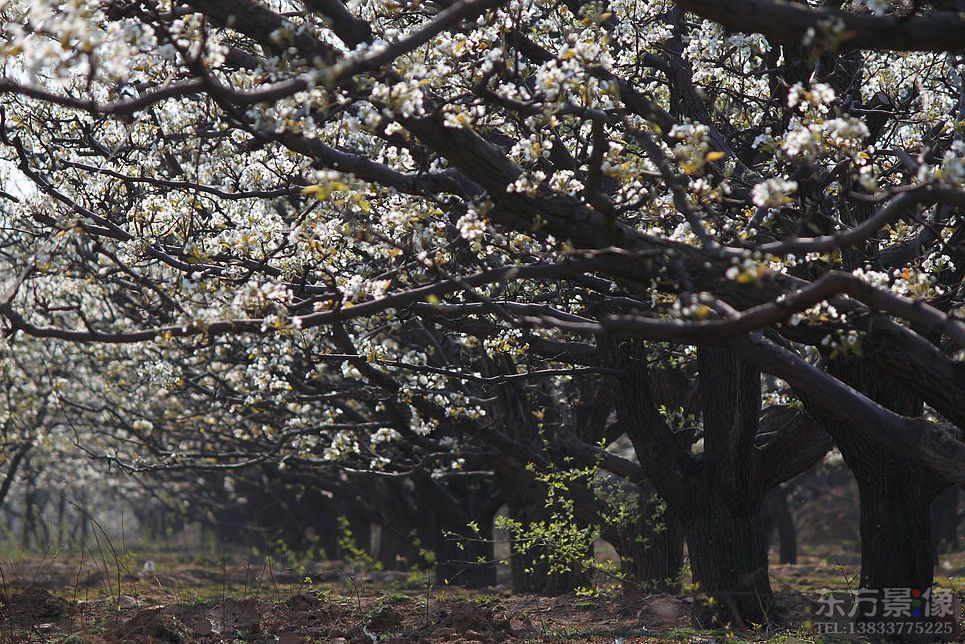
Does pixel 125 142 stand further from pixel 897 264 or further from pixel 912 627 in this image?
pixel 912 627

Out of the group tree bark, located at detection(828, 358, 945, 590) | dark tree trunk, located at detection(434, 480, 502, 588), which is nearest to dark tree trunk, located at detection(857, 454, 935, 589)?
tree bark, located at detection(828, 358, 945, 590)

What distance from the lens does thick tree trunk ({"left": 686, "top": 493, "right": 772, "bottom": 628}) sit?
31.8 ft

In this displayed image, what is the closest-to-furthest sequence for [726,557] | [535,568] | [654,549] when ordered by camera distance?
[726,557], [654,549], [535,568]

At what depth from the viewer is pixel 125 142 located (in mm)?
8188

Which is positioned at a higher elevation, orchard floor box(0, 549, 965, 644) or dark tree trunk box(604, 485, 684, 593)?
dark tree trunk box(604, 485, 684, 593)

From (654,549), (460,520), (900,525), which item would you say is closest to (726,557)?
(900,525)

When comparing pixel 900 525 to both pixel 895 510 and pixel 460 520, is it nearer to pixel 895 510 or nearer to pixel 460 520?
pixel 895 510

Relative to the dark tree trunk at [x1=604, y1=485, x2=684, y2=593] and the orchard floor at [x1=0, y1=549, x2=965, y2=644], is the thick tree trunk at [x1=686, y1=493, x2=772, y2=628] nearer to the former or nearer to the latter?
the orchard floor at [x1=0, y1=549, x2=965, y2=644]

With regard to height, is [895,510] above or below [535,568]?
above

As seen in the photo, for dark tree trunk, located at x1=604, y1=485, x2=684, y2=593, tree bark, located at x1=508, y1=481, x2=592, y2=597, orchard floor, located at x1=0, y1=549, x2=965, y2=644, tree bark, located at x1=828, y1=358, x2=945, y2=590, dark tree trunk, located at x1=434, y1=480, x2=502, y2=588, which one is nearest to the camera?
orchard floor, located at x1=0, y1=549, x2=965, y2=644

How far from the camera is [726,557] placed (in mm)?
9680

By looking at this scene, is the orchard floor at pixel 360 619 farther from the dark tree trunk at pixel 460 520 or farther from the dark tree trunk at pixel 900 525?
the dark tree trunk at pixel 460 520

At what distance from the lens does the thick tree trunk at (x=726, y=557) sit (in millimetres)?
9680

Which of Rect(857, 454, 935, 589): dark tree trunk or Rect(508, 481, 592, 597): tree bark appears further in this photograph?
Rect(508, 481, 592, 597): tree bark
